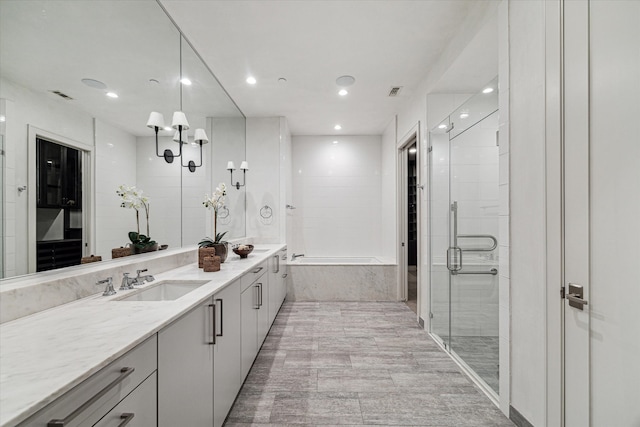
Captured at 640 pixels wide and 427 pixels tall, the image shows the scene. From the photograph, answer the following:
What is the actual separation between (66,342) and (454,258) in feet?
8.83

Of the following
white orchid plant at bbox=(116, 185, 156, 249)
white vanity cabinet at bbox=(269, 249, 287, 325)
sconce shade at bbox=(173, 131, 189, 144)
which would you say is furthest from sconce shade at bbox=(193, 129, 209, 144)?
white vanity cabinet at bbox=(269, 249, 287, 325)

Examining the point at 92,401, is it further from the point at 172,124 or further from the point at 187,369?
the point at 172,124

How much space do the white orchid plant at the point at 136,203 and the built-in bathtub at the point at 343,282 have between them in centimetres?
266

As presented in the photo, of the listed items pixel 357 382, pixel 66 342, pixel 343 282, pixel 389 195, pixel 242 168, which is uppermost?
pixel 242 168

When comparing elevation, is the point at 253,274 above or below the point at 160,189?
below

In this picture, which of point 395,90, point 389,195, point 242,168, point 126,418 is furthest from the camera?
point 389,195

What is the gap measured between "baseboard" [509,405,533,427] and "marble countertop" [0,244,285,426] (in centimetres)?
189

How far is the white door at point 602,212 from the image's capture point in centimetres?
106

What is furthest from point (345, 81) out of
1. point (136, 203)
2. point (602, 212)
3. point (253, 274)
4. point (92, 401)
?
point (92, 401)

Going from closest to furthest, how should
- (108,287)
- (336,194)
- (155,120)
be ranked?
1. (108,287)
2. (155,120)
3. (336,194)

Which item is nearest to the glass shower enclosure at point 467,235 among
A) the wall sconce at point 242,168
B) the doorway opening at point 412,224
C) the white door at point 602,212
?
the white door at point 602,212

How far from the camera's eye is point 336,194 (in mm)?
5383

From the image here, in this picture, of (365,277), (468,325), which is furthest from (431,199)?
(365,277)

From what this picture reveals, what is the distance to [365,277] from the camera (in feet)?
14.3
